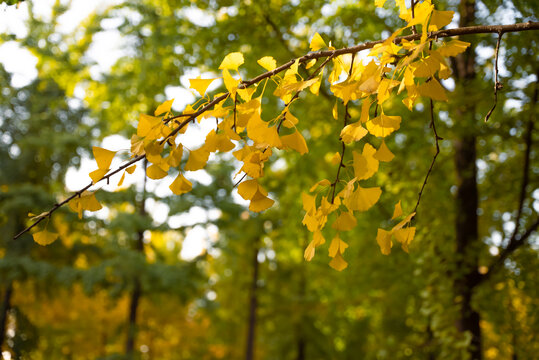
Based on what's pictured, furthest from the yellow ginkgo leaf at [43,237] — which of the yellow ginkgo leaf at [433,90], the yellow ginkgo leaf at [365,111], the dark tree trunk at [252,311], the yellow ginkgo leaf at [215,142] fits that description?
the dark tree trunk at [252,311]

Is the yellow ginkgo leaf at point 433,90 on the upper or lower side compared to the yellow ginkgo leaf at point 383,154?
upper

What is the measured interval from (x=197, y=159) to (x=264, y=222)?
8.17 metres

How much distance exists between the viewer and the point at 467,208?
11.6ft

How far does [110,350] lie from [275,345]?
3.80m

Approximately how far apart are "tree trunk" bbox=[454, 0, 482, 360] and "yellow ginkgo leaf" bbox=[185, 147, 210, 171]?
235 cm

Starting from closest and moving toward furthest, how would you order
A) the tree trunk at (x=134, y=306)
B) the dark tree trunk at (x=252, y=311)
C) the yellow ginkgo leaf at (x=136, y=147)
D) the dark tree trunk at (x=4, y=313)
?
1. the yellow ginkgo leaf at (x=136, y=147)
2. the dark tree trunk at (x=4, y=313)
3. the tree trunk at (x=134, y=306)
4. the dark tree trunk at (x=252, y=311)

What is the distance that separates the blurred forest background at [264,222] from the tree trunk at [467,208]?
0.04ft

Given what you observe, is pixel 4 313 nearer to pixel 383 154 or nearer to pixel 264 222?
pixel 264 222

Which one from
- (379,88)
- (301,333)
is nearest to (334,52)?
(379,88)

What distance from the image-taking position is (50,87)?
8336 mm

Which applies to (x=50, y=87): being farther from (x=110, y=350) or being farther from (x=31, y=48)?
(x=110, y=350)

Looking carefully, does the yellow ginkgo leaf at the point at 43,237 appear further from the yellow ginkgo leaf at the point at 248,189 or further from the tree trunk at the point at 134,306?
the tree trunk at the point at 134,306

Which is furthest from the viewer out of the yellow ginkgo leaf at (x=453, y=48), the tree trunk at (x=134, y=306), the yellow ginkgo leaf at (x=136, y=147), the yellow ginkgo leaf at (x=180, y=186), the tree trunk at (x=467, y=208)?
the tree trunk at (x=134, y=306)

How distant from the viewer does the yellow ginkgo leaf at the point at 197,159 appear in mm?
961
